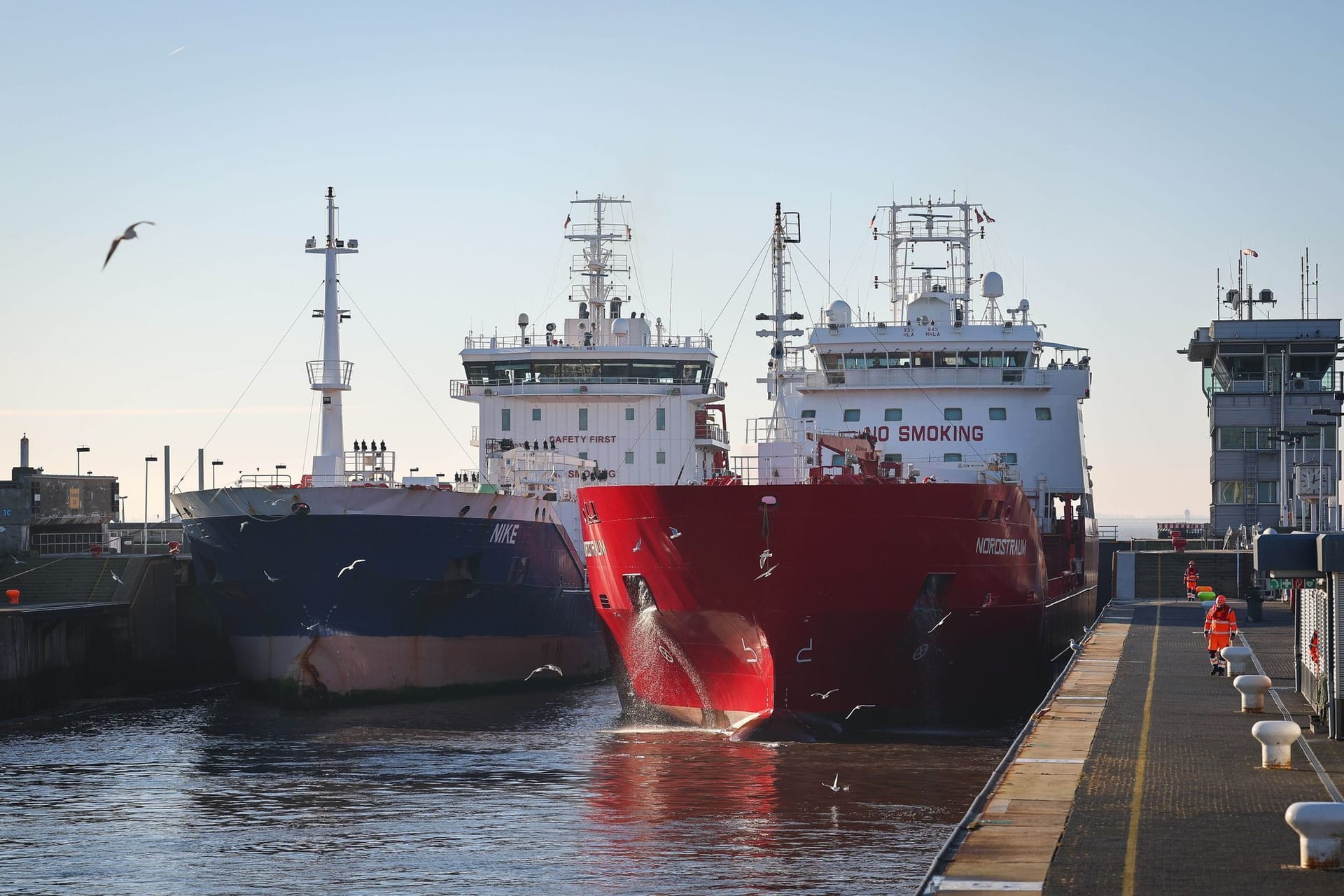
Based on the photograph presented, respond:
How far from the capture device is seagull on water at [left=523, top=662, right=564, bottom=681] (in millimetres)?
33875

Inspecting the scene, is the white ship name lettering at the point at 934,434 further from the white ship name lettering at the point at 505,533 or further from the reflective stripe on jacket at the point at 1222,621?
the reflective stripe on jacket at the point at 1222,621

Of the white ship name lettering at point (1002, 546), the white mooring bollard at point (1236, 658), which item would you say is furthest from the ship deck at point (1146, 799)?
the white ship name lettering at point (1002, 546)

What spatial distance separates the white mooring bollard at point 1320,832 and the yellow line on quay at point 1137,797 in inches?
45.2

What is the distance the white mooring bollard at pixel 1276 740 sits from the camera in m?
15.7

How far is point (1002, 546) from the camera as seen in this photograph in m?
27.2

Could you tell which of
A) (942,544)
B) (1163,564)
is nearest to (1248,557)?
(1163,564)

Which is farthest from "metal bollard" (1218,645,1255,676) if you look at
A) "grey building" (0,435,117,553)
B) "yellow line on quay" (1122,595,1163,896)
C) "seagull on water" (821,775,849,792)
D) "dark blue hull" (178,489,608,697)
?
"grey building" (0,435,117,553)

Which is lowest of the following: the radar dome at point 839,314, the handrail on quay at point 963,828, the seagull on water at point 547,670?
the seagull on water at point 547,670

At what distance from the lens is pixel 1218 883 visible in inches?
444

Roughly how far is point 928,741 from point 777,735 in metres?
Result: 2.22

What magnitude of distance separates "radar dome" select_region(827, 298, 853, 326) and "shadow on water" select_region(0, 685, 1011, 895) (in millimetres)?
14565

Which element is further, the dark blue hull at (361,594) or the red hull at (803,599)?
the dark blue hull at (361,594)

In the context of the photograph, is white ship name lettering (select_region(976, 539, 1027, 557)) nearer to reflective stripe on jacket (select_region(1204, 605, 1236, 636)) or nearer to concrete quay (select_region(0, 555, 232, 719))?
reflective stripe on jacket (select_region(1204, 605, 1236, 636))

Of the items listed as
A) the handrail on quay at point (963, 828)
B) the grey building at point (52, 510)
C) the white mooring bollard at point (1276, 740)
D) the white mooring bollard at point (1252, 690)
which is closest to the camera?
the handrail on quay at point (963, 828)
